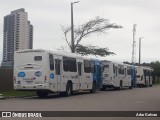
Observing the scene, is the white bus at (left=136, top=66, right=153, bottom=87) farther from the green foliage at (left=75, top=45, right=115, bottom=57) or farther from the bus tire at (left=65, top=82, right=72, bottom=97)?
the bus tire at (left=65, top=82, right=72, bottom=97)

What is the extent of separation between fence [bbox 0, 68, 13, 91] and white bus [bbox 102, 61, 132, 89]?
895cm

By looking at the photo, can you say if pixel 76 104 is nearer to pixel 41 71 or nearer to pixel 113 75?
pixel 41 71

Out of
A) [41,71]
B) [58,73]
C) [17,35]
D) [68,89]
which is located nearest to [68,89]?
[68,89]

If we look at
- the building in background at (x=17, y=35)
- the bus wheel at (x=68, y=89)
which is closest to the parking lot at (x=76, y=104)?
the bus wheel at (x=68, y=89)

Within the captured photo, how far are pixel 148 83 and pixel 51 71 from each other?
114 feet

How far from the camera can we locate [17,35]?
4384cm

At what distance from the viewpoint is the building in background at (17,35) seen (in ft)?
144

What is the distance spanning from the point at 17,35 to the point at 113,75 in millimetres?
11789

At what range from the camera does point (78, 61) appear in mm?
29062

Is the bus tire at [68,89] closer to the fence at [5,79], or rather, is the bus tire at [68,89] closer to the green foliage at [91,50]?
the fence at [5,79]

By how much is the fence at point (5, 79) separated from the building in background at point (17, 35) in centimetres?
1162

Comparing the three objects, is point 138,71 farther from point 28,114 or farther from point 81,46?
point 28,114

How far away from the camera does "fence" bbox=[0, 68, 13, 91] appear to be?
103 feet

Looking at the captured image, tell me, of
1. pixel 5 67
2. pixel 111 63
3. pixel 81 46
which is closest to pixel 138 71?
pixel 81 46
